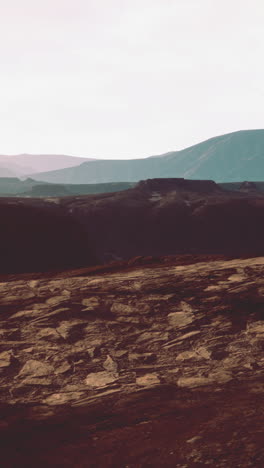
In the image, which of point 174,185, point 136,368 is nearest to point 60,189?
point 174,185

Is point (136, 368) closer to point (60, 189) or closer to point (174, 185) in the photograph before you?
point (174, 185)

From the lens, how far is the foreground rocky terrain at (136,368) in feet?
8.17

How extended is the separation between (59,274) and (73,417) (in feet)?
12.3

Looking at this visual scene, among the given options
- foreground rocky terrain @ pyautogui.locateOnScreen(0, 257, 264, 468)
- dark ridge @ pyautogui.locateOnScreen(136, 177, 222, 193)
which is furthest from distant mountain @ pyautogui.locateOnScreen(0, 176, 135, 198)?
foreground rocky terrain @ pyautogui.locateOnScreen(0, 257, 264, 468)

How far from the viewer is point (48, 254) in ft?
63.7

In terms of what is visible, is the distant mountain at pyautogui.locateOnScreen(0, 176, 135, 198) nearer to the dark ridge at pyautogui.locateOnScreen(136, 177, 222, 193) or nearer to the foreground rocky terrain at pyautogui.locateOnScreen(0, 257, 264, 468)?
the dark ridge at pyautogui.locateOnScreen(136, 177, 222, 193)

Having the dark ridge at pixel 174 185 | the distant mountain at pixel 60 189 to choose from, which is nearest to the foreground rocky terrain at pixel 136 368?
the dark ridge at pixel 174 185

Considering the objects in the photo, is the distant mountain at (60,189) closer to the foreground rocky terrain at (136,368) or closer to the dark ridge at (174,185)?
the dark ridge at (174,185)

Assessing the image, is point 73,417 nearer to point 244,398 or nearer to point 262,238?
point 244,398

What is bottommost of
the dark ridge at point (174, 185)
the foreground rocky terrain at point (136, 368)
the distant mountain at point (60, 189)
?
the foreground rocky terrain at point (136, 368)

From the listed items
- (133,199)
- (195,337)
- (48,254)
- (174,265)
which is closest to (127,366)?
(195,337)

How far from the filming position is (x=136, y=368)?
3.72 meters

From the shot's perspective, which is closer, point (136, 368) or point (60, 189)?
point (136, 368)

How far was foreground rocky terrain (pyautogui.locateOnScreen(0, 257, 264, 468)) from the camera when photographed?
2.49 meters
